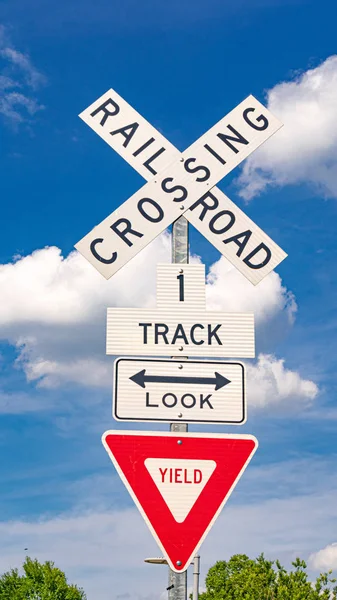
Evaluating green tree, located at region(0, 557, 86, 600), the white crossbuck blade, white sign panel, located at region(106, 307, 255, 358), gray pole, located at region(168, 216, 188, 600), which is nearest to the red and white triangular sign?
gray pole, located at region(168, 216, 188, 600)

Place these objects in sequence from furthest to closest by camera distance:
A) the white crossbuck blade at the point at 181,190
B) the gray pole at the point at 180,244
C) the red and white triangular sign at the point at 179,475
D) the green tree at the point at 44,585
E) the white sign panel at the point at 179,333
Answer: the green tree at the point at 44,585
the white crossbuck blade at the point at 181,190
the white sign panel at the point at 179,333
the gray pole at the point at 180,244
the red and white triangular sign at the point at 179,475

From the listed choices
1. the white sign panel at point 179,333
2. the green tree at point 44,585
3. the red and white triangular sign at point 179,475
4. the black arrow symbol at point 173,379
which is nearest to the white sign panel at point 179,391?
the black arrow symbol at point 173,379

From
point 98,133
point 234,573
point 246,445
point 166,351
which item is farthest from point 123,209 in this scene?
point 234,573

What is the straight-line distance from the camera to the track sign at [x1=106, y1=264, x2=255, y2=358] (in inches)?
204

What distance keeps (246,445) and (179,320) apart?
1.00 m

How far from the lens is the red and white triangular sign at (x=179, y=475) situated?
4.61 metres

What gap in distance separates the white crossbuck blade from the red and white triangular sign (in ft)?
4.68

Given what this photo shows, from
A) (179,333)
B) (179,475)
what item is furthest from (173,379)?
(179,475)

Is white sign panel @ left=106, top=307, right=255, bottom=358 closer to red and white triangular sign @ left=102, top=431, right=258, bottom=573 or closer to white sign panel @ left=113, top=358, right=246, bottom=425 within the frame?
white sign panel @ left=113, top=358, right=246, bottom=425

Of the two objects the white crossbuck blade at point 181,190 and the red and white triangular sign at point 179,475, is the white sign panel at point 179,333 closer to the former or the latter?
the white crossbuck blade at point 181,190

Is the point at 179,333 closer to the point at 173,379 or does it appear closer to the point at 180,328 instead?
the point at 180,328

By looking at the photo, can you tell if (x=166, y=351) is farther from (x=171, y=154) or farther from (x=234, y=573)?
(x=234, y=573)

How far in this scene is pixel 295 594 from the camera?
3359 centimetres

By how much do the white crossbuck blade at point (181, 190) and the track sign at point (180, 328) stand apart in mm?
494
